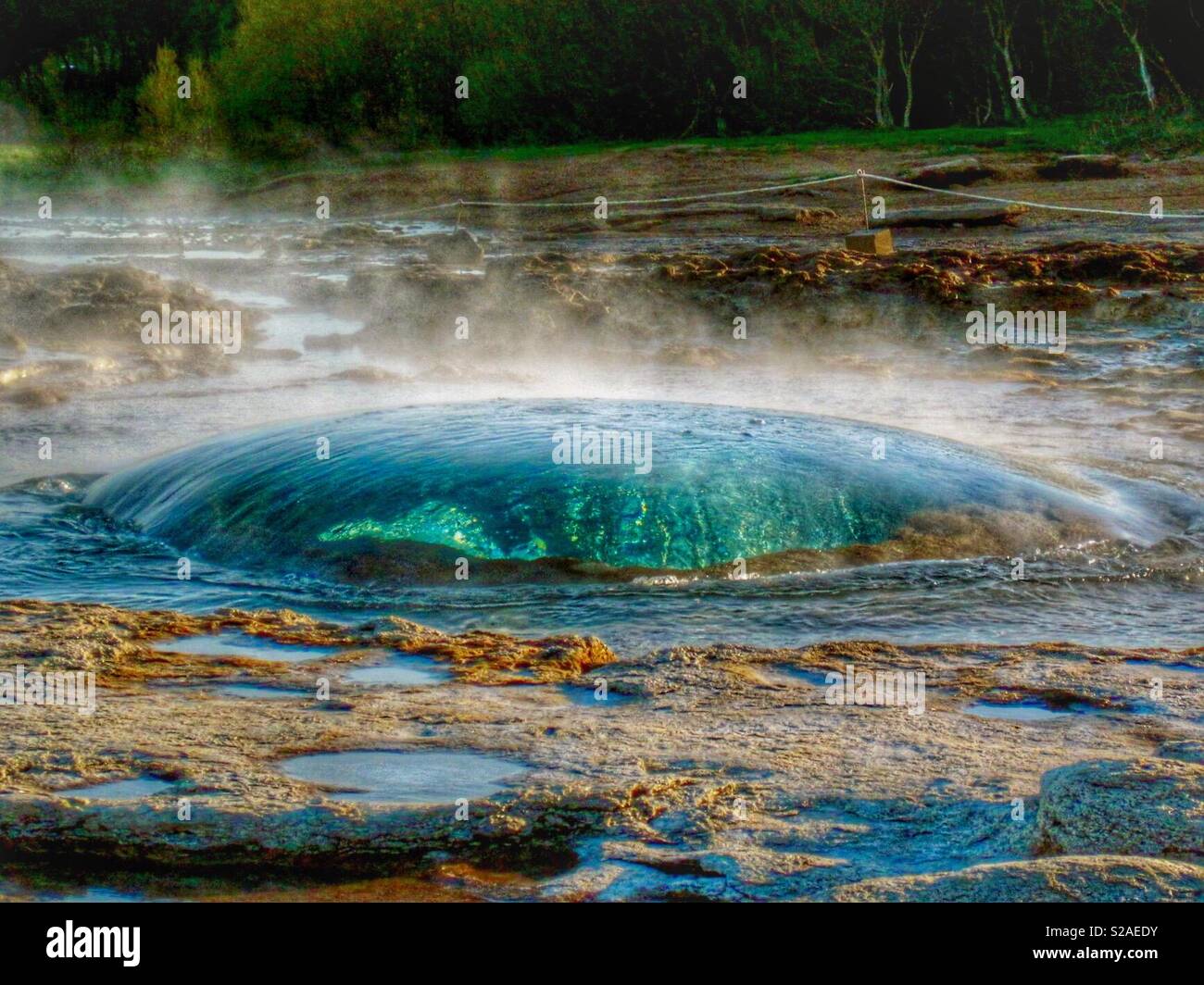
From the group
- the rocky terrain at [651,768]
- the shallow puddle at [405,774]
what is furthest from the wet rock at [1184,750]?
the shallow puddle at [405,774]

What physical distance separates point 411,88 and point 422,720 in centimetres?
2684

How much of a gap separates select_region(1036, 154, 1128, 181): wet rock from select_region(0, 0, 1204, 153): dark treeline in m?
5.64

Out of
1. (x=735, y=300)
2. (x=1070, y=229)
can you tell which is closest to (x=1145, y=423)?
(x=735, y=300)

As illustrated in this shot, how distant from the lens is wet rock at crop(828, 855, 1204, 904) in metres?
2.34

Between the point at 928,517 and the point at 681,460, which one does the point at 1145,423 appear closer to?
the point at 928,517

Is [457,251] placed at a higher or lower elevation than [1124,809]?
higher

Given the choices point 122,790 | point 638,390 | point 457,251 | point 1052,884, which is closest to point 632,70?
point 457,251

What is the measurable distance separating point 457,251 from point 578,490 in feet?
37.8

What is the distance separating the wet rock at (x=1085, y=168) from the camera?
64.5 feet

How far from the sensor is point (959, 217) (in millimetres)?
17391

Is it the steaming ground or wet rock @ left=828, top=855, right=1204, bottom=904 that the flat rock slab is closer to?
the steaming ground

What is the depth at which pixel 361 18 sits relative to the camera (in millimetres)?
29922

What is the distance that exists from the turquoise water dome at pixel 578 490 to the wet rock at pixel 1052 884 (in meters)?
2.27

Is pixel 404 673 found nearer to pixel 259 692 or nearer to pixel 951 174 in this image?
pixel 259 692
